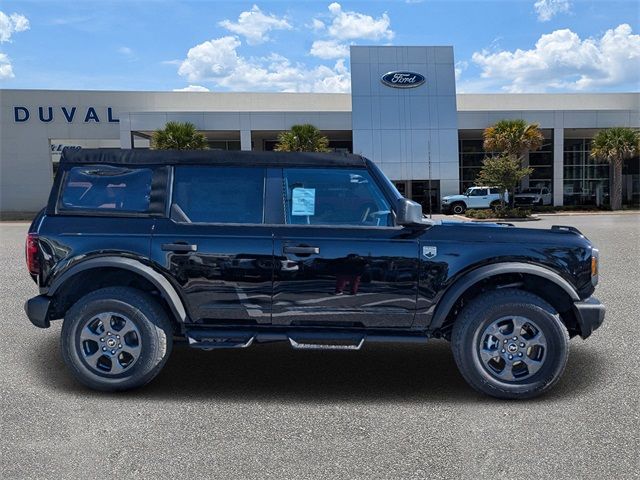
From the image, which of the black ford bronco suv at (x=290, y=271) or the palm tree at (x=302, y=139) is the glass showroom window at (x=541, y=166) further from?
the black ford bronco suv at (x=290, y=271)

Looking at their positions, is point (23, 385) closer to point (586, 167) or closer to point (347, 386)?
point (347, 386)

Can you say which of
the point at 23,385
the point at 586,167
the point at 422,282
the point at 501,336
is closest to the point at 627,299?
the point at 501,336

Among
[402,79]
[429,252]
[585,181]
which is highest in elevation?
[402,79]

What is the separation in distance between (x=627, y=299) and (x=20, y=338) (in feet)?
25.5

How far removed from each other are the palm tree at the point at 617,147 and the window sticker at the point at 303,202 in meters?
33.7

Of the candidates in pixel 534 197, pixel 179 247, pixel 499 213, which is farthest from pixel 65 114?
pixel 179 247

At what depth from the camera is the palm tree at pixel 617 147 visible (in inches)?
1241

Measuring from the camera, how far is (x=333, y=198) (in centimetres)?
404

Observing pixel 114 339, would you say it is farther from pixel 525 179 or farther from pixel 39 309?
pixel 525 179

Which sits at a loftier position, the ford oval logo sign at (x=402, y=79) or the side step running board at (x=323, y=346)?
the ford oval logo sign at (x=402, y=79)

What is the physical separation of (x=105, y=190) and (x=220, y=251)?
3.68 feet

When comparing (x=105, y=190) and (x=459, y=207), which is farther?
(x=459, y=207)

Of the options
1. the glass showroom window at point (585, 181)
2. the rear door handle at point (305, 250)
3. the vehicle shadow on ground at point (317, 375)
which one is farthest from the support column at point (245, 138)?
the rear door handle at point (305, 250)

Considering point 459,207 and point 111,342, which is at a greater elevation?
point 459,207
